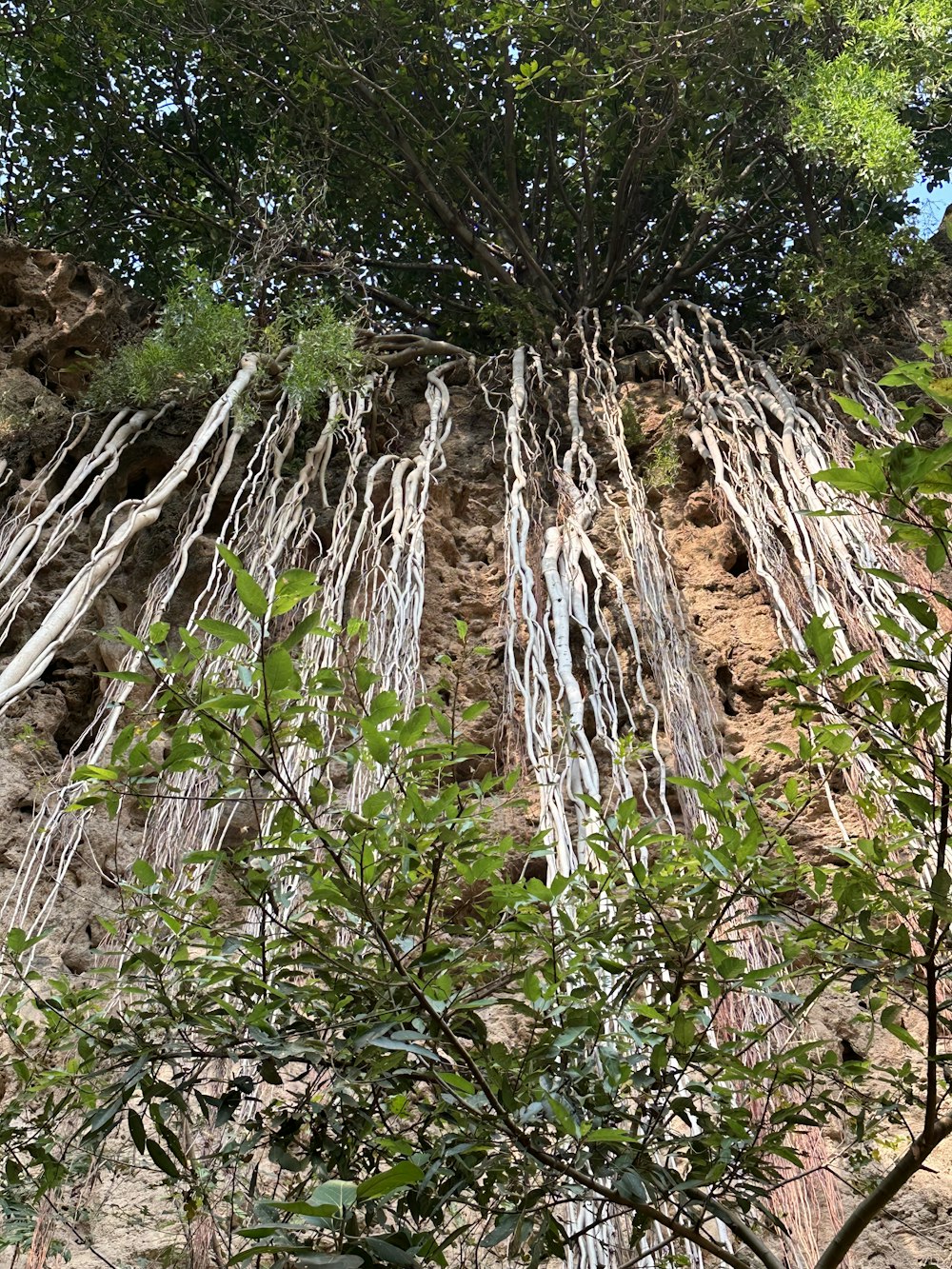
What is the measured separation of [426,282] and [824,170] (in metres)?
1.41

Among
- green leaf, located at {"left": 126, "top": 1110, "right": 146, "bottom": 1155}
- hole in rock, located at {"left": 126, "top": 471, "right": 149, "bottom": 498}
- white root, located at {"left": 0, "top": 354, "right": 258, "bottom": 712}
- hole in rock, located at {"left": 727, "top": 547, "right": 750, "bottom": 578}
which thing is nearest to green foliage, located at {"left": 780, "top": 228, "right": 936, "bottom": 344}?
hole in rock, located at {"left": 727, "top": 547, "right": 750, "bottom": 578}

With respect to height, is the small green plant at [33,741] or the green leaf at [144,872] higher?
the small green plant at [33,741]

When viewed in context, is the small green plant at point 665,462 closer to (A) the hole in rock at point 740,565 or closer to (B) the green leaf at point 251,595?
(A) the hole in rock at point 740,565

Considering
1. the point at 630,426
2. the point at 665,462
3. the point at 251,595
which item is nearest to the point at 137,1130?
the point at 251,595

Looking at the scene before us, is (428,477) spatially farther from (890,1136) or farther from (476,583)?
(890,1136)

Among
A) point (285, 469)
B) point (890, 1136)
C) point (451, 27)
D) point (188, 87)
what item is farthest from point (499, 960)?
point (188, 87)

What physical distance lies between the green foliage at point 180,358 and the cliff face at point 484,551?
0.09 metres

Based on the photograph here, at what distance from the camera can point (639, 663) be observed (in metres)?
2.52

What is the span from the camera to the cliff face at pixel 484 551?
232 centimetres

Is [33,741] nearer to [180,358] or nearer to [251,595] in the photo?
[180,358]

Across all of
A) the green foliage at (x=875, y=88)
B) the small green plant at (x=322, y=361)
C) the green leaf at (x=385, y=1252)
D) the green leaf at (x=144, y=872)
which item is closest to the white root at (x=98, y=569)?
the small green plant at (x=322, y=361)

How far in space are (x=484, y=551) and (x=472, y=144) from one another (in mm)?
1708

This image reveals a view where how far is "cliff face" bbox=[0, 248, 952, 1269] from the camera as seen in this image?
2318mm

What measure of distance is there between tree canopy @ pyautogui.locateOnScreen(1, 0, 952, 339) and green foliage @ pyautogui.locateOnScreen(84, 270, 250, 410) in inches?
14.3
